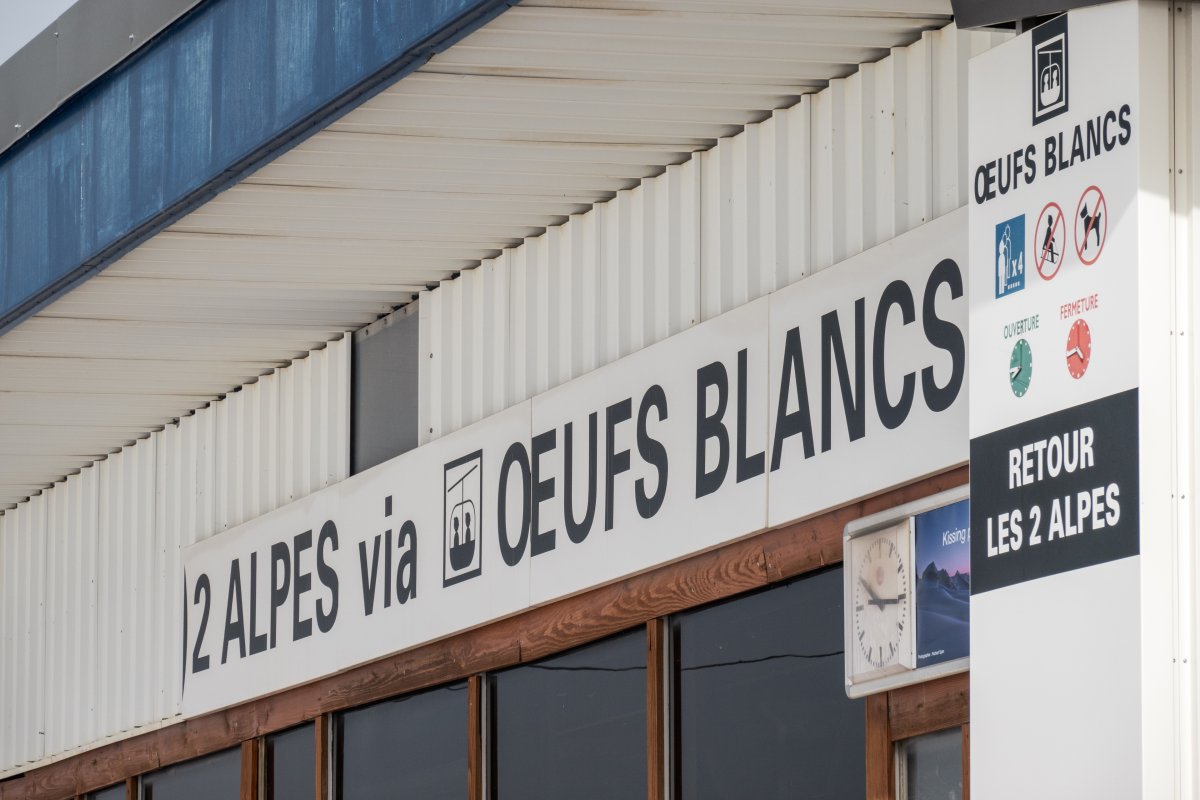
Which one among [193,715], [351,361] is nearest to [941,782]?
[351,361]

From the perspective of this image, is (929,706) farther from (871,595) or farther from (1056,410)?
(1056,410)

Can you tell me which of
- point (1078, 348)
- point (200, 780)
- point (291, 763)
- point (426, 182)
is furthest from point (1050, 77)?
point (200, 780)

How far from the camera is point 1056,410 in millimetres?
5672

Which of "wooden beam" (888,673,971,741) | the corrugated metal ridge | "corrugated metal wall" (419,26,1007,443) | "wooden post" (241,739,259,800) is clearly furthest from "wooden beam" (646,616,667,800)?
"wooden post" (241,739,259,800)

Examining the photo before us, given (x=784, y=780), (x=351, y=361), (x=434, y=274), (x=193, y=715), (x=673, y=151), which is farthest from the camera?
(x=193, y=715)

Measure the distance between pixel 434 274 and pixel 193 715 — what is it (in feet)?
10.8

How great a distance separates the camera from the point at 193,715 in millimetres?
12625

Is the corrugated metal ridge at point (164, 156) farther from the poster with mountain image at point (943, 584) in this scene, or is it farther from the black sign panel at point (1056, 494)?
the black sign panel at point (1056, 494)

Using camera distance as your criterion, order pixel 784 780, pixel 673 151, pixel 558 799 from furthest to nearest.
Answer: pixel 558 799 < pixel 673 151 < pixel 784 780

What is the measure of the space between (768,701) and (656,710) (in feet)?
2.21

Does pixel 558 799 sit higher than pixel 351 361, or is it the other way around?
pixel 351 361

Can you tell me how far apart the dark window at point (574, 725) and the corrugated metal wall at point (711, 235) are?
1242 millimetres

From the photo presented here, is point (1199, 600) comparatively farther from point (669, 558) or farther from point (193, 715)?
point (193, 715)

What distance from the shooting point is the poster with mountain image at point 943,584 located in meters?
7.61
